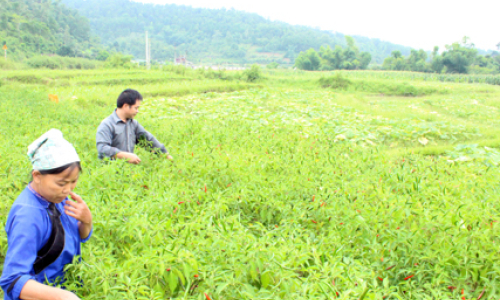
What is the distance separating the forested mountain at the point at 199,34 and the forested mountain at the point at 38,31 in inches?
967

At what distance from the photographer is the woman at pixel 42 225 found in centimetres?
164

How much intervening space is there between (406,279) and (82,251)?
2.27 m

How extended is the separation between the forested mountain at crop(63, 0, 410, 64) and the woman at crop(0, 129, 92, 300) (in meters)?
89.2

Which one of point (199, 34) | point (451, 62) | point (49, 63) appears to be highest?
point (199, 34)

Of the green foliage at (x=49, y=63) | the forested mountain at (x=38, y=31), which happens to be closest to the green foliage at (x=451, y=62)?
the green foliage at (x=49, y=63)

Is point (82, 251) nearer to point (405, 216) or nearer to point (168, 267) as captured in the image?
point (168, 267)

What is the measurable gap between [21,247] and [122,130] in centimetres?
268

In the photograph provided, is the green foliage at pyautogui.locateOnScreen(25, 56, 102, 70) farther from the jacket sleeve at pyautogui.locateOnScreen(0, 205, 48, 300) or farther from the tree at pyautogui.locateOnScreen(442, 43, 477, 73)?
the tree at pyautogui.locateOnScreen(442, 43, 477, 73)

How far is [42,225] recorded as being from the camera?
5.84 feet

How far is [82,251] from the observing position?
2102mm

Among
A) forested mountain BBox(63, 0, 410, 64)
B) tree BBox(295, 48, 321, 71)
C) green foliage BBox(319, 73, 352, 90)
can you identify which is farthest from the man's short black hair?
forested mountain BBox(63, 0, 410, 64)

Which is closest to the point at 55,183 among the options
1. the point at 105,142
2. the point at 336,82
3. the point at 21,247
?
the point at 21,247

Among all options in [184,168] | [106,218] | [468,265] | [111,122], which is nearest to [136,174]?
[184,168]

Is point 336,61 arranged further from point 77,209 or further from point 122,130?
point 77,209
